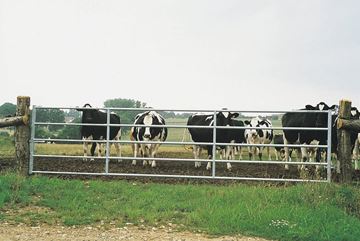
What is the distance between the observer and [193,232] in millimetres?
7477

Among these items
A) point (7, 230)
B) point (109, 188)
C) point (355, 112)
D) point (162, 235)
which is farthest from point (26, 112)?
point (355, 112)

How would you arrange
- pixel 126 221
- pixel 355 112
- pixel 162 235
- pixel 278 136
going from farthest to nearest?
pixel 278 136 → pixel 355 112 → pixel 126 221 → pixel 162 235

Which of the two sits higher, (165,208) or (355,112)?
(355,112)

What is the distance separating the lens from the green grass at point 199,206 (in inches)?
302

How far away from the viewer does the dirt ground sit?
6.99m

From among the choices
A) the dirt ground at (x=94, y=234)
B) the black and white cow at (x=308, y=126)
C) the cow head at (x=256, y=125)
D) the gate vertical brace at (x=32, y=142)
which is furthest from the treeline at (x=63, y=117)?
the dirt ground at (x=94, y=234)

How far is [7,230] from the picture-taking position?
7344 millimetres

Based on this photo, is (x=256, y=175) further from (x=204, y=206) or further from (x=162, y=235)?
(x=162, y=235)

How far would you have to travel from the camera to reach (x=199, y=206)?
8.77m

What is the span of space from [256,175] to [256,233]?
17.4ft

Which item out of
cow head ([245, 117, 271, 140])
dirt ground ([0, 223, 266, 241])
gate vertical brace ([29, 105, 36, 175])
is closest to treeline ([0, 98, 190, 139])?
gate vertical brace ([29, 105, 36, 175])

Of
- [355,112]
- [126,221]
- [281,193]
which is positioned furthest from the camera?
[355,112]

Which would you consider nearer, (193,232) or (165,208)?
(193,232)

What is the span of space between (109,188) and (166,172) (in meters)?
2.92
